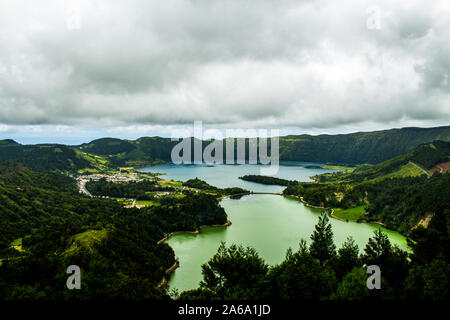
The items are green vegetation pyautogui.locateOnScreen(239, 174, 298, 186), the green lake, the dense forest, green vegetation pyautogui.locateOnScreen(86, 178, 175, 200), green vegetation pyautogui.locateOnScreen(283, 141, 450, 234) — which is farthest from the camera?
green vegetation pyautogui.locateOnScreen(239, 174, 298, 186)

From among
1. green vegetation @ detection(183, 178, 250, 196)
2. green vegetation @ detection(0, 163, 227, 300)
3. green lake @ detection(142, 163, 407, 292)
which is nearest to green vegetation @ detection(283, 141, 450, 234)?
green lake @ detection(142, 163, 407, 292)

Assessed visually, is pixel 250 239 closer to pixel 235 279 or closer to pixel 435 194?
pixel 235 279

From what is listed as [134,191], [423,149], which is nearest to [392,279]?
[134,191]

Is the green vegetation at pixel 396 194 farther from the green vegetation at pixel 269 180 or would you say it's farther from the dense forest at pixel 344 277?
the green vegetation at pixel 269 180

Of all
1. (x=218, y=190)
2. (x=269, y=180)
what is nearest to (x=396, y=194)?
(x=218, y=190)

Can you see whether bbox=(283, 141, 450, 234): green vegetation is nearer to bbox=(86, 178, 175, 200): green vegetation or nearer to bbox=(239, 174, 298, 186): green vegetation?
bbox=(239, 174, 298, 186): green vegetation

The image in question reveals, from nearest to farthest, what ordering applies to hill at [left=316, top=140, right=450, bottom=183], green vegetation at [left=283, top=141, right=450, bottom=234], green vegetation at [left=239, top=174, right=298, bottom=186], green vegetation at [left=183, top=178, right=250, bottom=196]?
1. green vegetation at [left=283, top=141, right=450, bottom=234]
2. green vegetation at [left=183, top=178, right=250, bottom=196]
3. hill at [left=316, top=140, right=450, bottom=183]
4. green vegetation at [left=239, top=174, right=298, bottom=186]
